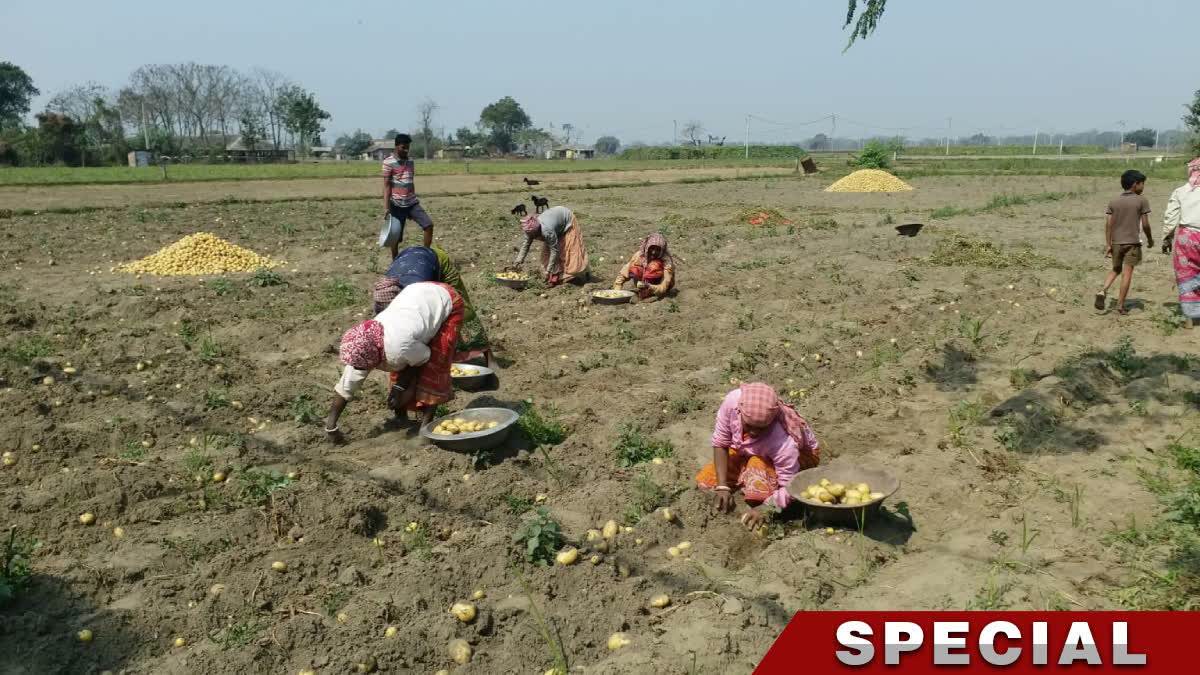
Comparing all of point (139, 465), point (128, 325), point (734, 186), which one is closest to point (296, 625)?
point (139, 465)

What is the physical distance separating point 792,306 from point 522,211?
367cm

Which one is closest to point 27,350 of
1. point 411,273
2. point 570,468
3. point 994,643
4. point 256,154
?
point 411,273

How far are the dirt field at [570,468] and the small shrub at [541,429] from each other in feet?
0.70

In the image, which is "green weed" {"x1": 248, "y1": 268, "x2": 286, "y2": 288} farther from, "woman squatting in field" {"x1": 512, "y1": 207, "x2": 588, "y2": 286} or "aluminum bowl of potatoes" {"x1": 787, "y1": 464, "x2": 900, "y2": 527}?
"aluminum bowl of potatoes" {"x1": 787, "y1": 464, "x2": 900, "y2": 527}

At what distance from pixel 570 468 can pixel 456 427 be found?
0.90 meters

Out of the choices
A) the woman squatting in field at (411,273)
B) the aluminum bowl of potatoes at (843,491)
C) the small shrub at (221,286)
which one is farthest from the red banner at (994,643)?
the small shrub at (221,286)

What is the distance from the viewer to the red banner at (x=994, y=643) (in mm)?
3586

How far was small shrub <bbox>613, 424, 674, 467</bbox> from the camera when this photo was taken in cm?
593

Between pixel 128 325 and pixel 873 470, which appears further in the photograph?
pixel 128 325

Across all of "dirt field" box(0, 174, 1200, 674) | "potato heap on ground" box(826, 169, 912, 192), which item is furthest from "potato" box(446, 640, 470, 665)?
"potato heap on ground" box(826, 169, 912, 192)

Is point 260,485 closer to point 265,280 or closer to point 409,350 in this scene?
point 409,350

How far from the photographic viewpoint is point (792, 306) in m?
9.98

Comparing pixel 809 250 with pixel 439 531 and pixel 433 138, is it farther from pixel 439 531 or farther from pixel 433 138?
pixel 433 138

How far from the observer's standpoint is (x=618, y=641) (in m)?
3.87
